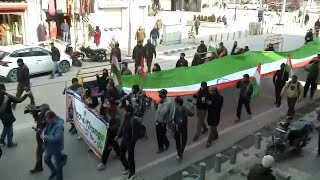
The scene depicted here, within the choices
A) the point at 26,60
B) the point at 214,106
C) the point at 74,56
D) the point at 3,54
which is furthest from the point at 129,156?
the point at 74,56

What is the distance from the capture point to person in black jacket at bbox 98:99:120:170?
798 cm

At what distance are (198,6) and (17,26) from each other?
33.0 m

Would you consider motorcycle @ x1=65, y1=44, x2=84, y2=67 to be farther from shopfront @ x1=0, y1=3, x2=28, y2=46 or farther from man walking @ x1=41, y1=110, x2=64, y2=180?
man walking @ x1=41, y1=110, x2=64, y2=180

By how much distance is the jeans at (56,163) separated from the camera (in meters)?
7.36

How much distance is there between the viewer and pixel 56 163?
7.50 meters

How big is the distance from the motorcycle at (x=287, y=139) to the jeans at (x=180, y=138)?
2062 mm

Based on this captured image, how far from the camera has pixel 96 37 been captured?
22.8 meters

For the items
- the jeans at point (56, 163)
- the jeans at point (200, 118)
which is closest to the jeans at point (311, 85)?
the jeans at point (200, 118)

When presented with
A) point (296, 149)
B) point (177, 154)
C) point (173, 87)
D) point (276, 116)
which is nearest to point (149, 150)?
point (177, 154)

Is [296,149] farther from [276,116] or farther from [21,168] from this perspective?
[21,168]

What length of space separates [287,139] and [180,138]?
2579 millimetres

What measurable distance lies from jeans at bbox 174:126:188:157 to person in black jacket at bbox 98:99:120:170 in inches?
55.2

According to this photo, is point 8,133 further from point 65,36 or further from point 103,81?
point 65,36

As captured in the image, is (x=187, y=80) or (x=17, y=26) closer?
(x=187, y=80)
